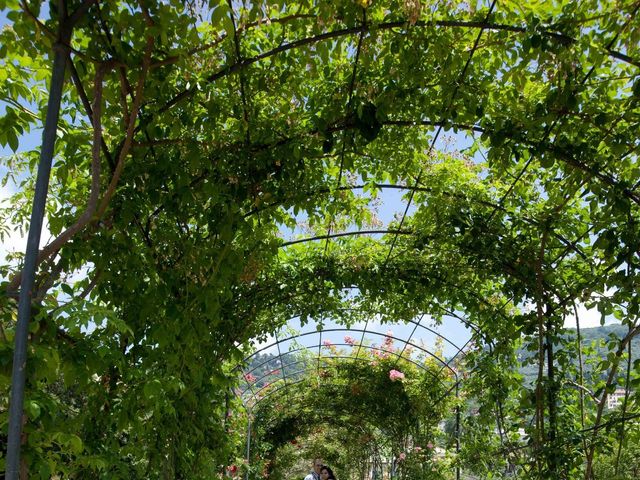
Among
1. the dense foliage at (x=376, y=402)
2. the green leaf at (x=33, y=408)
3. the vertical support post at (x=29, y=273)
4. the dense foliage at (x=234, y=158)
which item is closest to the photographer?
the vertical support post at (x=29, y=273)

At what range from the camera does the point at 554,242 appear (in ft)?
15.4

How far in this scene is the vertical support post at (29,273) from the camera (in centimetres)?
151

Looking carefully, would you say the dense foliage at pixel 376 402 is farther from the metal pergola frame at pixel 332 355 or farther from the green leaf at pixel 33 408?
the green leaf at pixel 33 408

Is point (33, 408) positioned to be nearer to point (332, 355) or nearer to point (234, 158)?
point (234, 158)

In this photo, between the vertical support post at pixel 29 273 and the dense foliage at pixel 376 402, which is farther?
the dense foliage at pixel 376 402

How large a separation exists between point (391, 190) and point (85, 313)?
137 inches

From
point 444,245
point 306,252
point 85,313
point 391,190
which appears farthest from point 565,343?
point 85,313

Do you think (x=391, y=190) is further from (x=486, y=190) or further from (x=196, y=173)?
(x=196, y=173)

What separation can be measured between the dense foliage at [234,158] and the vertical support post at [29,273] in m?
0.13

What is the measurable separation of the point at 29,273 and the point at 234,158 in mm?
1700

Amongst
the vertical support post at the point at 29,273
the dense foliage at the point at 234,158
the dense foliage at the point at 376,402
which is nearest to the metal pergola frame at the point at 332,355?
the dense foliage at the point at 376,402

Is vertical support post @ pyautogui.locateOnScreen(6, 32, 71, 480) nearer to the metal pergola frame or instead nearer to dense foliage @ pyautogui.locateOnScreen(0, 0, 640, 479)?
dense foliage @ pyautogui.locateOnScreen(0, 0, 640, 479)

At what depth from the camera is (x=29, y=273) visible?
1.57m

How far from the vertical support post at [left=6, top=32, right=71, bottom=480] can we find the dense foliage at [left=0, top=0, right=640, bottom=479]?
131 millimetres
